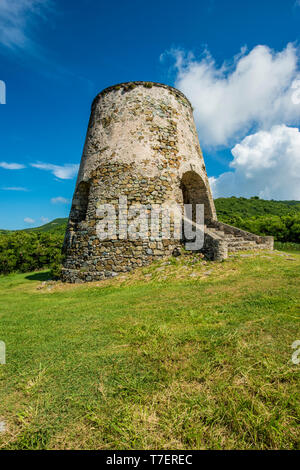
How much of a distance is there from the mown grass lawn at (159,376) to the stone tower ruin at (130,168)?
4.13 meters

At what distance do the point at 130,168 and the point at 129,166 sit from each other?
0.10 m

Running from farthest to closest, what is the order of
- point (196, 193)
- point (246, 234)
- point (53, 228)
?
point (53, 228), point (196, 193), point (246, 234)

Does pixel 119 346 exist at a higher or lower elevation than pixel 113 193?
lower

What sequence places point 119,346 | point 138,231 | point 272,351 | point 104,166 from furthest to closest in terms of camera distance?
point 104,166
point 138,231
point 119,346
point 272,351

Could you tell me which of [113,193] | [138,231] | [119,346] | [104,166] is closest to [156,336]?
[119,346]

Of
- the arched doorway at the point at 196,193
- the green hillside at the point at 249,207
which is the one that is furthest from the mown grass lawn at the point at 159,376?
the green hillside at the point at 249,207

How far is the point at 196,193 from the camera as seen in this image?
11.0 meters

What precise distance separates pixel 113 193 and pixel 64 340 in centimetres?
651

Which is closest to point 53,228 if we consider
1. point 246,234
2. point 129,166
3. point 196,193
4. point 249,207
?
point 249,207

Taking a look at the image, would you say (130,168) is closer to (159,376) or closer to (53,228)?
(159,376)

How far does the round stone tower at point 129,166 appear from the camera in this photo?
27.3 feet

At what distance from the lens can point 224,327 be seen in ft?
9.54
